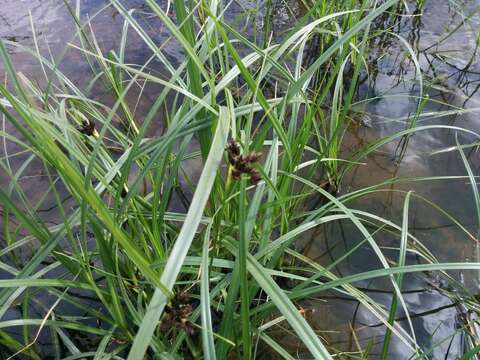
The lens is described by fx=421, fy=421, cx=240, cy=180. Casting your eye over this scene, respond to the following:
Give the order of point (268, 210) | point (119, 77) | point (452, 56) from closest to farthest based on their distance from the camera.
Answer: point (268, 210) < point (119, 77) < point (452, 56)

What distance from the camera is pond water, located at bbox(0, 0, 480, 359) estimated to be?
1.21 m

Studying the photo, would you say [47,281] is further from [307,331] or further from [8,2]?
[8,2]

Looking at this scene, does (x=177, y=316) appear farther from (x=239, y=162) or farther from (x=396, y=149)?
(x=396, y=149)

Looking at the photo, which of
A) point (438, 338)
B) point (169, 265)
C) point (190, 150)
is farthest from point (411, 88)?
point (169, 265)

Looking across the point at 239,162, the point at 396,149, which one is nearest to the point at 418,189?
the point at 396,149

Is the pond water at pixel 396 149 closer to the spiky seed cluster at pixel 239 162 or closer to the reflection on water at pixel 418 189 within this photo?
the reflection on water at pixel 418 189

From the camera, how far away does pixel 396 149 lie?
66.5 inches

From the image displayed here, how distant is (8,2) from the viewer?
2482 mm

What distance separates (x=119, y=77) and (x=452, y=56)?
5.47 feet

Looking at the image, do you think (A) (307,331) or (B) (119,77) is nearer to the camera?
(A) (307,331)

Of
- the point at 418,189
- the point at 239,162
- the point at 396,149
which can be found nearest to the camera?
the point at 239,162

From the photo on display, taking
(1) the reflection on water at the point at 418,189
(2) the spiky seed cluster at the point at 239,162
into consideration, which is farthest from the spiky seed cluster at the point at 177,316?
(1) the reflection on water at the point at 418,189

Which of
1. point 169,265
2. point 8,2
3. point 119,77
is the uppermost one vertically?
point 8,2

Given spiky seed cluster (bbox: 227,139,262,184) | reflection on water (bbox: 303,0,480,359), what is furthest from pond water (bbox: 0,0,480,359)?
spiky seed cluster (bbox: 227,139,262,184)
